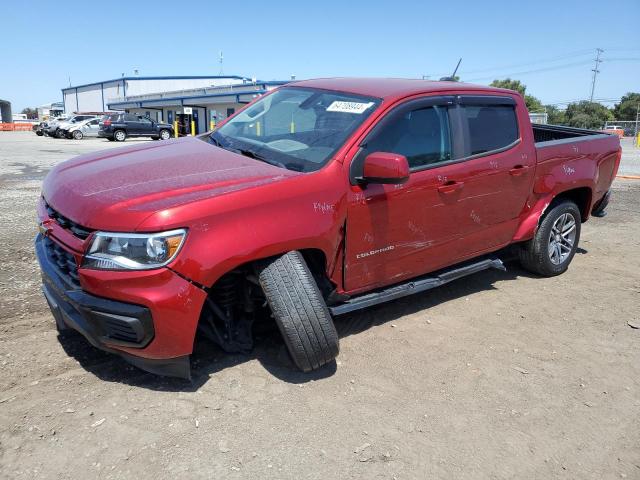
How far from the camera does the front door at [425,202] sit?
342cm

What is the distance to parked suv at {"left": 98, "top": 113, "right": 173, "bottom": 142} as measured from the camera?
28.8 metres

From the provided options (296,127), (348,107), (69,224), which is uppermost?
(348,107)

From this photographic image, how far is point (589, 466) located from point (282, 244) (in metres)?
2.00

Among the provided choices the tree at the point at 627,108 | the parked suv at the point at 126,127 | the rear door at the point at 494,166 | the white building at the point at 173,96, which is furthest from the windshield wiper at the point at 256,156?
the tree at the point at 627,108

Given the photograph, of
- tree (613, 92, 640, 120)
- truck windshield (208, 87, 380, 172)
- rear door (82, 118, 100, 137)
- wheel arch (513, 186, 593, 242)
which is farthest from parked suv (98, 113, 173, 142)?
tree (613, 92, 640, 120)

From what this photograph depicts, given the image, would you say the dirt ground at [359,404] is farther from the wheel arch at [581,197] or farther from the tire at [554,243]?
the wheel arch at [581,197]

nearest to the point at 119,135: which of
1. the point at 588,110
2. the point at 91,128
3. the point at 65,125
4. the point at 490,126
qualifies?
the point at 91,128

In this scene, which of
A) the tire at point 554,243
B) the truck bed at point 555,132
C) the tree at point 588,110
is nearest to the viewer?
the tire at point 554,243

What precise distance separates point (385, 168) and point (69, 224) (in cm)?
188

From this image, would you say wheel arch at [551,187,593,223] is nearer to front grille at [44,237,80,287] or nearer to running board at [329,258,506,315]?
running board at [329,258,506,315]

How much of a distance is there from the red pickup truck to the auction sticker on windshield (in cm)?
2

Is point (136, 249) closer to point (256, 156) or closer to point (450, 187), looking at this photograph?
point (256, 156)

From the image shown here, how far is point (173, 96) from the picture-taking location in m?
48.2

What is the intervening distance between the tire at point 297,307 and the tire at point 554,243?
2870 millimetres
